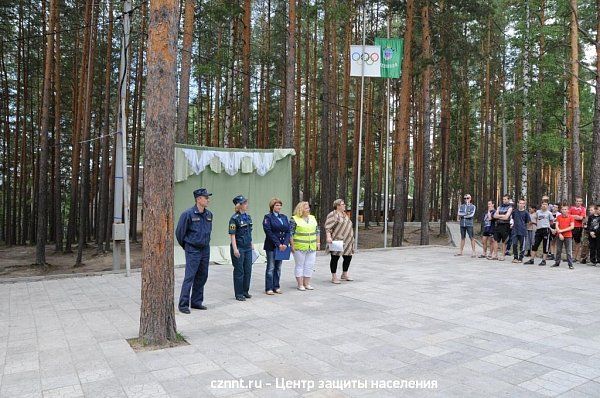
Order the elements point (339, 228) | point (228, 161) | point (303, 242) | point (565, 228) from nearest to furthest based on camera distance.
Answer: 1. point (303, 242)
2. point (339, 228)
3. point (565, 228)
4. point (228, 161)

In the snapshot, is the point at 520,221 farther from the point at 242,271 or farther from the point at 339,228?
the point at 242,271

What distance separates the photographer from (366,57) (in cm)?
1507

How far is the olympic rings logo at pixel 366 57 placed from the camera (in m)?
15.0

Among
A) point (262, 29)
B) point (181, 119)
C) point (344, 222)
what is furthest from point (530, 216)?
point (262, 29)

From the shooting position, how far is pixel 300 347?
15.9 feet

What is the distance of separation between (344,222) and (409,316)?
108 inches

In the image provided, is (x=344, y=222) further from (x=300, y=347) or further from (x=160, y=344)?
(x=160, y=344)

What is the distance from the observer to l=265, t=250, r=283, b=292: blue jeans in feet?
25.1

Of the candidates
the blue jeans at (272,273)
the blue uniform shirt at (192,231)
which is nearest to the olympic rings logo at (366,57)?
the blue jeans at (272,273)

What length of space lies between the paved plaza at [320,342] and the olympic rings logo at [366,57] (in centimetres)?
899

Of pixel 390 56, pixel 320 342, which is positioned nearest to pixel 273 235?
pixel 320 342

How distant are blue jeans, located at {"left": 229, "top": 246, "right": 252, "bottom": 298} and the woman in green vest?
971 millimetres

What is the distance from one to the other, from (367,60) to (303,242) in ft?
30.7

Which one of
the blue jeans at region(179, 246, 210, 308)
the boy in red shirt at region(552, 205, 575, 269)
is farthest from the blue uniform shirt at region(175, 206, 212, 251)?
the boy in red shirt at region(552, 205, 575, 269)
